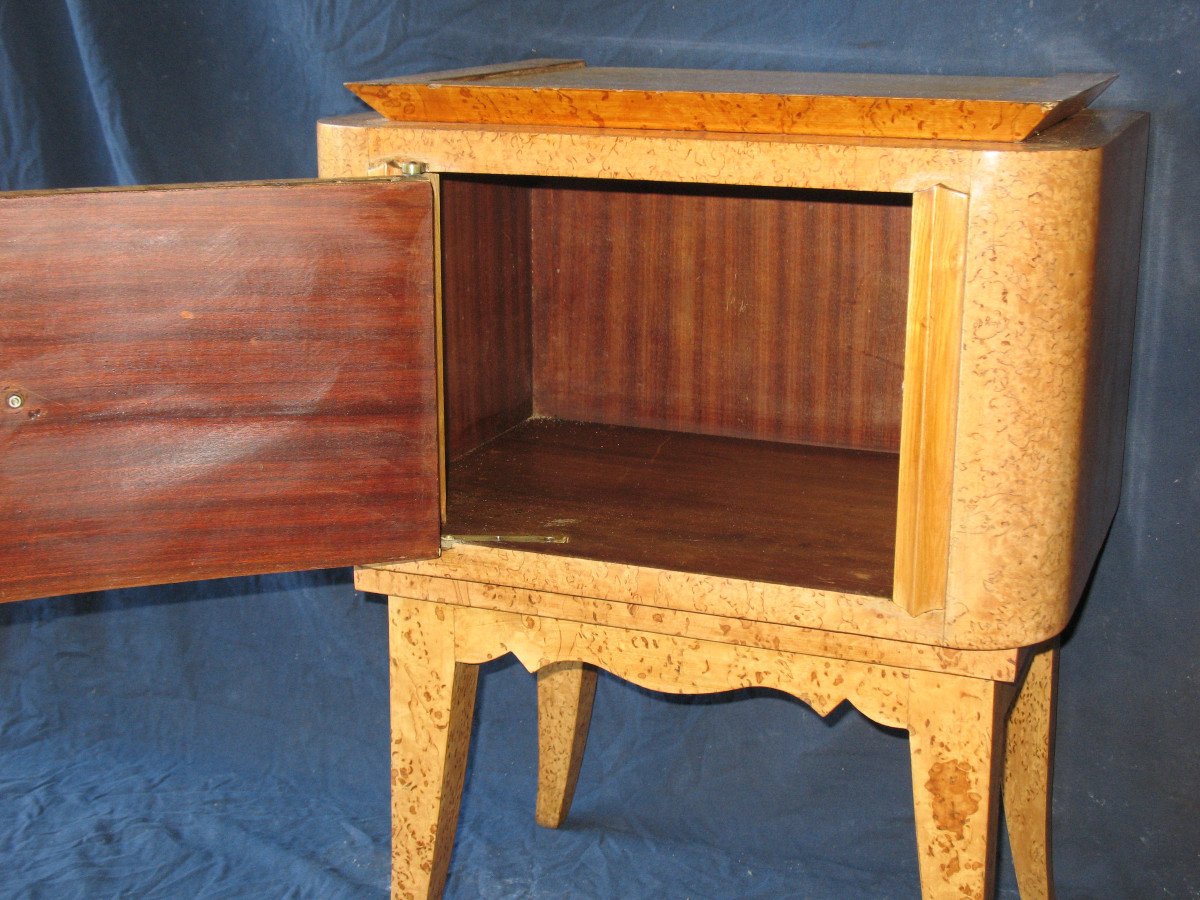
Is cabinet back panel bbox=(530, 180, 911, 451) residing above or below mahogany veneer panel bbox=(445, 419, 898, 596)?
above

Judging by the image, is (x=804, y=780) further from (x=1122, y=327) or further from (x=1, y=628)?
(x=1, y=628)

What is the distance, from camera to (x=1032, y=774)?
4.71ft

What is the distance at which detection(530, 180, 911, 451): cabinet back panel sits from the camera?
4.68ft

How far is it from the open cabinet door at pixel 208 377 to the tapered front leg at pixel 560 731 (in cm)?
65

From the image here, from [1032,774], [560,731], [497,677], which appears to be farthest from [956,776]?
[497,677]

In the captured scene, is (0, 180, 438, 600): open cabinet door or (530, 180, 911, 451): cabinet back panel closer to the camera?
(0, 180, 438, 600): open cabinet door

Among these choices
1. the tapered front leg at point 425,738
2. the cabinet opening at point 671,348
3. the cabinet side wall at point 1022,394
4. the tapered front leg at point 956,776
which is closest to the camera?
the cabinet side wall at point 1022,394

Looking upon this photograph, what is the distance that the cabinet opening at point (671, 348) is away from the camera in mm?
1341

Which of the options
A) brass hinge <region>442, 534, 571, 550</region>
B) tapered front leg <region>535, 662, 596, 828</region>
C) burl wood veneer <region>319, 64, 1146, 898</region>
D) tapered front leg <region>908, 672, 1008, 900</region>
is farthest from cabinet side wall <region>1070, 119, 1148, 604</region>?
tapered front leg <region>535, 662, 596, 828</region>

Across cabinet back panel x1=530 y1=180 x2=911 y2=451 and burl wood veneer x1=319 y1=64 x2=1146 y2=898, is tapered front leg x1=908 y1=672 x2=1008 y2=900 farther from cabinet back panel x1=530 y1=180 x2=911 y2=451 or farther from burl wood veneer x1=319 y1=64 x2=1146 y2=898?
cabinet back panel x1=530 y1=180 x2=911 y2=451

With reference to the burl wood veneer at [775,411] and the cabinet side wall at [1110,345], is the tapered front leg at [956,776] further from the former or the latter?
the cabinet side wall at [1110,345]

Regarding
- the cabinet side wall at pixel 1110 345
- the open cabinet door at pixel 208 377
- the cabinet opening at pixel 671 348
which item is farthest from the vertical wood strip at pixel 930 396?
the open cabinet door at pixel 208 377

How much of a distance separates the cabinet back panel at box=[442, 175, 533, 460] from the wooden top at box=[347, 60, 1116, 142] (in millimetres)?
189

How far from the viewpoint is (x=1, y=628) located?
76.0 inches
